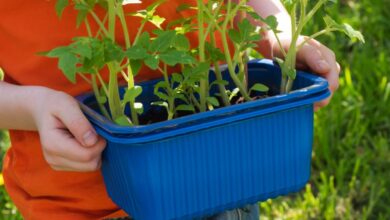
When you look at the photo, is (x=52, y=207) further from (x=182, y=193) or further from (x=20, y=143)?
(x=182, y=193)

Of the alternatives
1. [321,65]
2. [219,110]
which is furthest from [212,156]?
[321,65]

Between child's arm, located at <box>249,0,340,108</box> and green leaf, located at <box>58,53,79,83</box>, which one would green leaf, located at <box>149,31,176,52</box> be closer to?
green leaf, located at <box>58,53,79,83</box>

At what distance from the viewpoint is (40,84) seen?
4.33 ft

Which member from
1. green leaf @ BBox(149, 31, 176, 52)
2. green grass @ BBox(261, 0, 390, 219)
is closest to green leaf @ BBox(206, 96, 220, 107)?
green leaf @ BBox(149, 31, 176, 52)

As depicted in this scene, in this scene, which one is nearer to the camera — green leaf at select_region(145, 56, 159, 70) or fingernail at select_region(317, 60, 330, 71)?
green leaf at select_region(145, 56, 159, 70)

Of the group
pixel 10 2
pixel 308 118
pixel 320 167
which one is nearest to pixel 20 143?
pixel 10 2

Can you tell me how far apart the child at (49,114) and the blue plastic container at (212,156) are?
0.15ft

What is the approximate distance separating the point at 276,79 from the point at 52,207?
1.46 feet

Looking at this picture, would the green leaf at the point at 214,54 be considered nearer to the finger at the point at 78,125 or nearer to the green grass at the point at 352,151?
the finger at the point at 78,125

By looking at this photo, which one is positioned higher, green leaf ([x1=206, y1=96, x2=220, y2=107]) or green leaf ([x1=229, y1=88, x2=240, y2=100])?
green leaf ([x1=206, y1=96, x2=220, y2=107])

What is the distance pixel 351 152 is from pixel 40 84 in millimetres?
1296

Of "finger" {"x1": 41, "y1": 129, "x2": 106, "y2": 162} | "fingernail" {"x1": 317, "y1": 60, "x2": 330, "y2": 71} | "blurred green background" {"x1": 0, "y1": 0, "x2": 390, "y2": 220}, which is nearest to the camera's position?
"finger" {"x1": 41, "y1": 129, "x2": 106, "y2": 162}

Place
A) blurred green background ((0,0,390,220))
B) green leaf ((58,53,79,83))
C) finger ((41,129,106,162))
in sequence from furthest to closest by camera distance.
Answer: blurred green background ((0,0,390,220)), finger ((41,129,106,162)), green leaf ((58,53,79,83))

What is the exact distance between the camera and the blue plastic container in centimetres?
105
